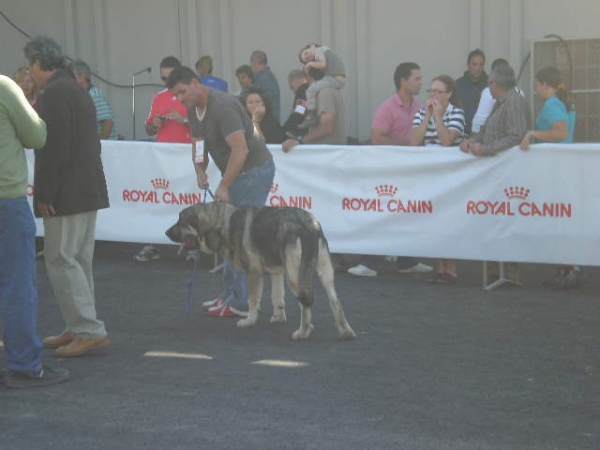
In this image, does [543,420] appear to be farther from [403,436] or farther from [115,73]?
[115,73]

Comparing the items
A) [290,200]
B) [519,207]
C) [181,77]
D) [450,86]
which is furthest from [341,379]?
[450,86]

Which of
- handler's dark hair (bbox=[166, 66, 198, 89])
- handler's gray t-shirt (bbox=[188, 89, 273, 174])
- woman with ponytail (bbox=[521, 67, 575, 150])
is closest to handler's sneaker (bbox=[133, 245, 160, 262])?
handler's gray t-shirt (bbox=[188, 89, 273, 174])

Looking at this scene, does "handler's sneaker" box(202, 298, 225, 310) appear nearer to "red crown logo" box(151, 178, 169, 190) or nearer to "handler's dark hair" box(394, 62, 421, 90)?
"red crown logo" box(151, 178, 169, 190)

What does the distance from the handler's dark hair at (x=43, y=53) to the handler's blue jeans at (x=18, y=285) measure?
3.37 feet

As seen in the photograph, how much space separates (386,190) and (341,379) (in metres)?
3.57

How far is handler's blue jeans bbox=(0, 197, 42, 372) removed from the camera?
6.22 meters

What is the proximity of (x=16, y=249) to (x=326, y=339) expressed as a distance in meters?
2.42

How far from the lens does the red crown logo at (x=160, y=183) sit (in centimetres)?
1068

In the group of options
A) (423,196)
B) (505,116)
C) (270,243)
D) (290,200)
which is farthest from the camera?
(290,200)

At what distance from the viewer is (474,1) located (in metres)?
12.4

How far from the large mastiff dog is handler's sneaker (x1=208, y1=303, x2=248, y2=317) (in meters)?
0.40

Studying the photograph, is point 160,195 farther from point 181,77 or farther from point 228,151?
point 181,77

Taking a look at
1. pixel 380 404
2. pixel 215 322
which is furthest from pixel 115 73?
pixel 380 404

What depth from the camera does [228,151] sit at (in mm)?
8070
